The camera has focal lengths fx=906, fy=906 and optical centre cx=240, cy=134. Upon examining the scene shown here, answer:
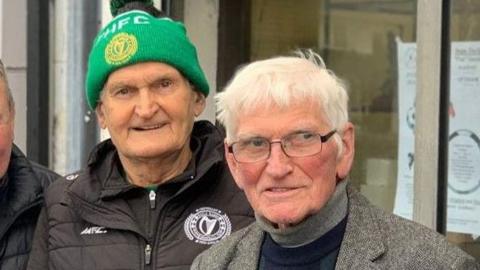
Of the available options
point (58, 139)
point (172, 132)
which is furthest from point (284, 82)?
point (58, 139)

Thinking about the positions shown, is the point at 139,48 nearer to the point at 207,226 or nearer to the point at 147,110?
the point at 147,110

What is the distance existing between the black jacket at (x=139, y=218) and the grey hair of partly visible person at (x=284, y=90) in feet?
1.65

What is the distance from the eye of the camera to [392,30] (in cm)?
452

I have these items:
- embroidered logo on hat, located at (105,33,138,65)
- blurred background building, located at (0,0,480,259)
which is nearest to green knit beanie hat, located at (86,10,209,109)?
embroidered logo on hat, located at (105,33,138,65)

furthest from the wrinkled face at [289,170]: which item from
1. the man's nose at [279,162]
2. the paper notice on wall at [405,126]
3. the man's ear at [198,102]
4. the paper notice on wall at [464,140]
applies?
the paper notice on wall at [405,126]

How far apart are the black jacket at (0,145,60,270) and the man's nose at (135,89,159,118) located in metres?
0.56

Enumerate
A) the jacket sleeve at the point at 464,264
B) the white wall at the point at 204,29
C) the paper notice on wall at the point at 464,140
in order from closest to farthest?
the jacket sleeve at the point at 464,264
the paper notice on wall at the point at 464,140
the white wall at the point at 204,29

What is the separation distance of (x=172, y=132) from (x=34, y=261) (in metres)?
0.55

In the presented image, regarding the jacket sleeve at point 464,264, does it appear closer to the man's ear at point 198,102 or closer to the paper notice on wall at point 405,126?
the man's ear at point 198,102

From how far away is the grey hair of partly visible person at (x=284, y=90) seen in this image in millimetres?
1933

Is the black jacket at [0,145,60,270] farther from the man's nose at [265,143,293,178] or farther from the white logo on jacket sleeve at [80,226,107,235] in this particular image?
the man's nose at [265,143,293,178]

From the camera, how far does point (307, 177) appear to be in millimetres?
1936

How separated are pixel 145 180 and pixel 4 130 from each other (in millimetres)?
499

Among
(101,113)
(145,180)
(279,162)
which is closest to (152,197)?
(145,180)
